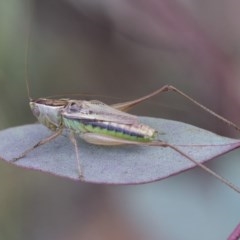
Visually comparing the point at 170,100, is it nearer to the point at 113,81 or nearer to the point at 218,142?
the point at 113,81

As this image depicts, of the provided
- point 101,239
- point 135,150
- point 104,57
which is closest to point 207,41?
point 104,57

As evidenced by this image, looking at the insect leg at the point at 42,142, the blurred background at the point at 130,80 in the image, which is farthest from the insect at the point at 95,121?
the blurred background at the point at 130,80

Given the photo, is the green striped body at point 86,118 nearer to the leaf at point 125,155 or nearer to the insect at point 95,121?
the insect at point 95,121

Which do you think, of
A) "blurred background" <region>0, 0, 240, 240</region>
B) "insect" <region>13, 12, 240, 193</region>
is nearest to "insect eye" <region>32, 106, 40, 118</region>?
"insect" <region>13, 12, 240, 193</region>

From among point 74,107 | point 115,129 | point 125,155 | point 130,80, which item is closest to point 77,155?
point 125,155

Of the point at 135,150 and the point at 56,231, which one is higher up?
the point at 135,150

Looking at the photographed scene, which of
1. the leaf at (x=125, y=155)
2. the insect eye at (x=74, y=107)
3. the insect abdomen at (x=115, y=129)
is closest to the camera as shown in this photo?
the leaf at (x=125, y=155)

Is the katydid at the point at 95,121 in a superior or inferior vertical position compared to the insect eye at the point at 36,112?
superior
